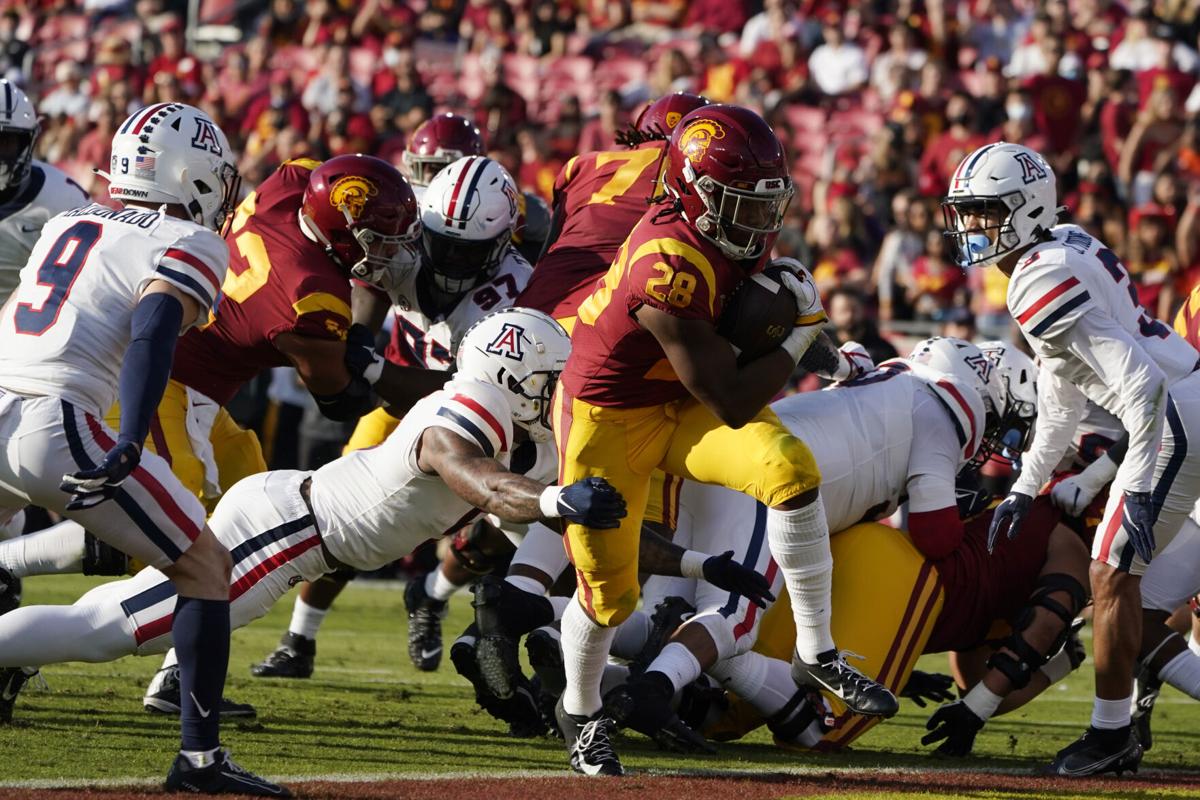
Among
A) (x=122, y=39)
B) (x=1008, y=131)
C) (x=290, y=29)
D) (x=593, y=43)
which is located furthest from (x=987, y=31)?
(x=122, y=39)

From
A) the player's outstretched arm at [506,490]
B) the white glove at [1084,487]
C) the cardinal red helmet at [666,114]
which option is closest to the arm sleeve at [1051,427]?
the white glove at [1084,487]

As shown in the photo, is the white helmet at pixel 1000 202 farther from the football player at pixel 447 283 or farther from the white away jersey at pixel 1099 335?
the football player at pixel 447 283

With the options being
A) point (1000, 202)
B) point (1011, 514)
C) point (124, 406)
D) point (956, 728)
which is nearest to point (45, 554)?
point (124, 406)

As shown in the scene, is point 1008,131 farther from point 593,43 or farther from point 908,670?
point 908,670

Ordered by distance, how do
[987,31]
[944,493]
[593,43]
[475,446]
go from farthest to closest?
1. [593,43]
2. [987,31]
3. [944,493]
4. [475,446]

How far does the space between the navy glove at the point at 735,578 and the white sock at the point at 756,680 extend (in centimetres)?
87

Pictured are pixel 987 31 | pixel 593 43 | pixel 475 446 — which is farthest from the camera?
pixel 593 43

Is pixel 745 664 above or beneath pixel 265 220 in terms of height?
beneath

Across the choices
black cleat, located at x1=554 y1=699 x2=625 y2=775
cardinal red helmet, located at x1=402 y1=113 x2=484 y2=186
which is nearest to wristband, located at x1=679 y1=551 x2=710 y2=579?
black cleat, located at x1=554 y1=699 x2=625 y2=775

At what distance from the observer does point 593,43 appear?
609 inches

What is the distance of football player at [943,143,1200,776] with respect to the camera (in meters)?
5.27

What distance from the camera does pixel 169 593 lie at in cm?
471

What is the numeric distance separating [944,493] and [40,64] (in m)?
14.6

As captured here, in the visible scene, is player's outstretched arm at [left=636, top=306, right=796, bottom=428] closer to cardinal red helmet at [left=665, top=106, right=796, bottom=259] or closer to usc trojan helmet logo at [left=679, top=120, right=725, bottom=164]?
cardinal red helmet at [left=665, top=106, right=796, bottom=259]
